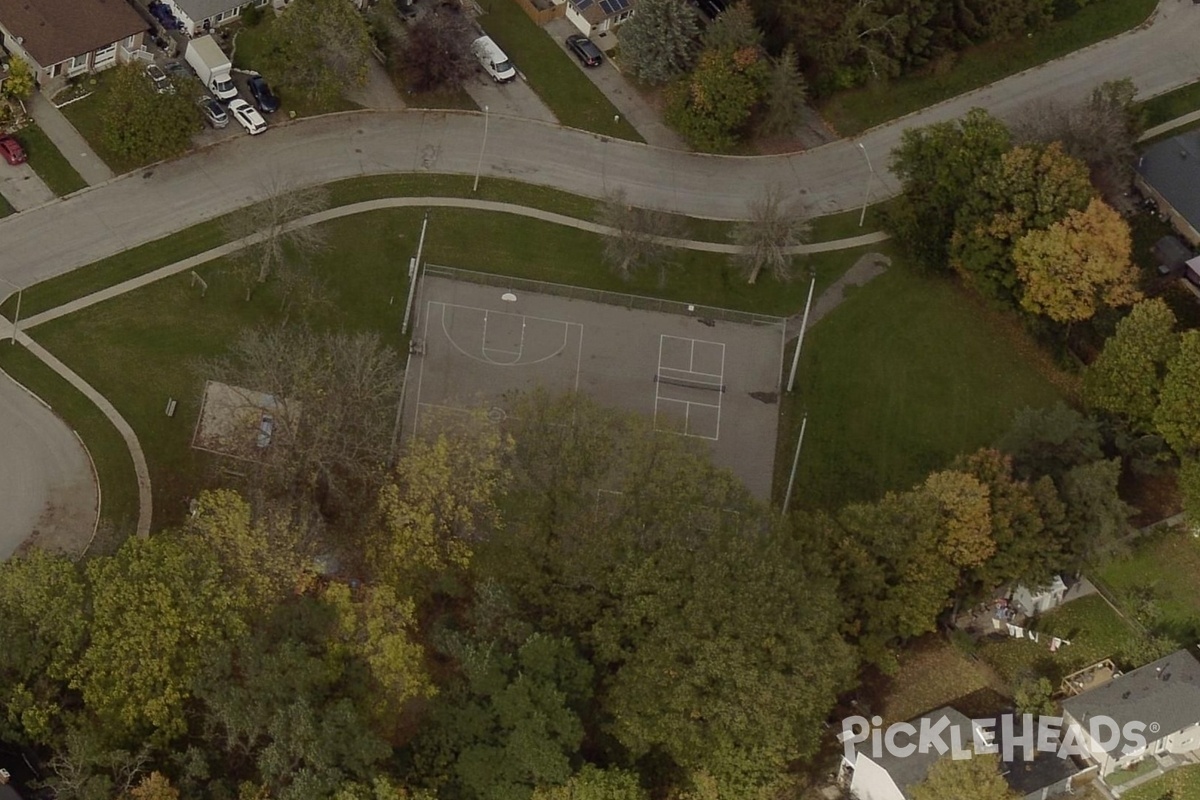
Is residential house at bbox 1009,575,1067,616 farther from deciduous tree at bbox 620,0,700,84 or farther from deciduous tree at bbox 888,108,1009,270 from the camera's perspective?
deciduous tree at bbox 620,0,700,84

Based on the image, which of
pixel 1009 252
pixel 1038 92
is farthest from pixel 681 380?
pixel 1038 92

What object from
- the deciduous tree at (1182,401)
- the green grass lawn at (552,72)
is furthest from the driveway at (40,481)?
the deciduous tree at (1182,401)

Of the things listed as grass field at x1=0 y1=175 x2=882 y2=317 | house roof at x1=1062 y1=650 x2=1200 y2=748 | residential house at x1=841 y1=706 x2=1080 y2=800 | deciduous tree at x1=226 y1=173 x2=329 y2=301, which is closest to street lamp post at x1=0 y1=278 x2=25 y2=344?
grass field at x1=0 y1=175 x2=882 y2=317

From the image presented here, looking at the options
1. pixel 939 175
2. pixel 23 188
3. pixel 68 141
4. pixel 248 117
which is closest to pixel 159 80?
pixel 248 117

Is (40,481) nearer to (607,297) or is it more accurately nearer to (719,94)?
(607,297)

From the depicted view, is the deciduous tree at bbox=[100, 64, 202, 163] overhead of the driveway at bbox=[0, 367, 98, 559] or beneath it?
overhead

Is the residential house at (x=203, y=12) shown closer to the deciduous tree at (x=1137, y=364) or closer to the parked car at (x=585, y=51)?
the parked car at (x=585, y=51)
